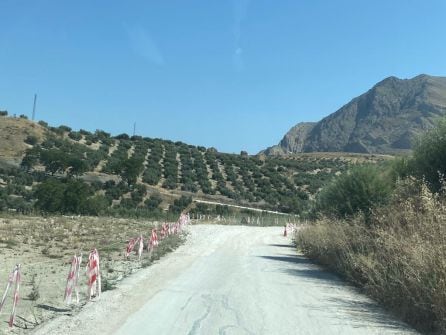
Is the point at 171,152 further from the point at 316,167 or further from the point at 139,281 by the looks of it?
the point at 139,281

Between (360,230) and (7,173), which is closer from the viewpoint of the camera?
(360,230)

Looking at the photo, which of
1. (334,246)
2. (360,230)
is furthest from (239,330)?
(334,246)

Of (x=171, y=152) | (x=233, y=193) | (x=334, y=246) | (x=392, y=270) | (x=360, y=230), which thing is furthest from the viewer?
(x=171, y=152)

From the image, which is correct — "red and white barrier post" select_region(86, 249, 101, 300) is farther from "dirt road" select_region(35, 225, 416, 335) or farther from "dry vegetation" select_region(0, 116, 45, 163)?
"dry vegetation" select_region(0, 116, 45, 163)

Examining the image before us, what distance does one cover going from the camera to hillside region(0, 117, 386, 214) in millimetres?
62781

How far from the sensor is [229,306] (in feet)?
39.2

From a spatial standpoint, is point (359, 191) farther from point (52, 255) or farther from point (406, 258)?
point (52, 255)

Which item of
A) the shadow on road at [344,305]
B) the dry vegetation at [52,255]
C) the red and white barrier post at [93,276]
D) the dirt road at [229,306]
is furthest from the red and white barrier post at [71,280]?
the shadow on road at [344,305]

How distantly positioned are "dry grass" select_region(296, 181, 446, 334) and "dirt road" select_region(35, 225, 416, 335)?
0.48 meters

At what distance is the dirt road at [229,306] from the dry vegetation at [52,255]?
0.87 metres

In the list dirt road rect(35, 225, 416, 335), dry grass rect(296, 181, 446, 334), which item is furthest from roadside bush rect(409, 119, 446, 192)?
dirt road rect(35, 225, 416, 335)

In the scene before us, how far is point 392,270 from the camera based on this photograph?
13.3 meters

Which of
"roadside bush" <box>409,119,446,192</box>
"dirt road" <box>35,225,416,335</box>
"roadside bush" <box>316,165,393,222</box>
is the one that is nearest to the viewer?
→ "dirt road" <box>35,225,416,335</box>

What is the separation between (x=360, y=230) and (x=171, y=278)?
5934mm
